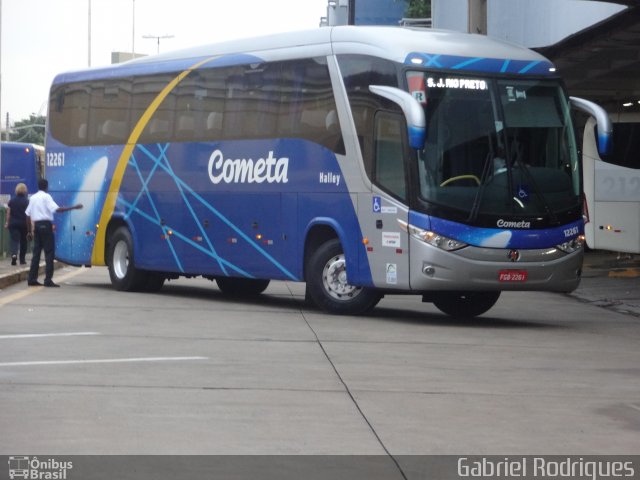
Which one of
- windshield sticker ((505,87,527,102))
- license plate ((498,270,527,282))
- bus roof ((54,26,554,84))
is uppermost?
bus roof ((54,26,554,84))

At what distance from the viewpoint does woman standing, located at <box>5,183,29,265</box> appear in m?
30.2

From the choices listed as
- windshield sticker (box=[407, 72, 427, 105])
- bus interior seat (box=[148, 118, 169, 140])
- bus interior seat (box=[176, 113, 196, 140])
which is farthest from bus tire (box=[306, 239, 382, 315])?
bus interior seat (box=[148, 118, 169, 140])

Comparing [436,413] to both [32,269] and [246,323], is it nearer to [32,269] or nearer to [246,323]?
[246,323]

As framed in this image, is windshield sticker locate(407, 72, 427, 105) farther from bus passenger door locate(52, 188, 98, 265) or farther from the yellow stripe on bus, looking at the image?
bus passenger door locate(52, 188, 98, 265)

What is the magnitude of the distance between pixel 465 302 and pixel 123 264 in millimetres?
6596

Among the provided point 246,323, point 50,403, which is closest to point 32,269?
point 246,323

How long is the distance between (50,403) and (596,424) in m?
3.81

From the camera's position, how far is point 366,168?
1780 cm

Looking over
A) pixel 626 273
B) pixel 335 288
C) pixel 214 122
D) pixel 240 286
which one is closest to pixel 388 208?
pixel 335 288

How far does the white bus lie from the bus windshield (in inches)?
608

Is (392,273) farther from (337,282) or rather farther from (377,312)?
(377,312)
